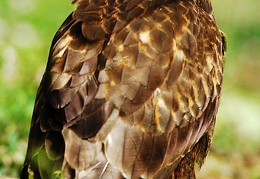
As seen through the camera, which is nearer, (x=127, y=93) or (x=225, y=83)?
(x=127, y=93)

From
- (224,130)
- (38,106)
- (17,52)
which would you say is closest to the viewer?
(38,106)

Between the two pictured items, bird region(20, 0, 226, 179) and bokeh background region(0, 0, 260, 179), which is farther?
bokeh background region(0, 0, 260, 179)

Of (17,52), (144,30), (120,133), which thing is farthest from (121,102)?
(17,52)

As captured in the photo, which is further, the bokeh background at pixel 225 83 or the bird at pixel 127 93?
the bokeh background at pixel 225 83

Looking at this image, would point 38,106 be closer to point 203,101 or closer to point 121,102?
point 121,102
